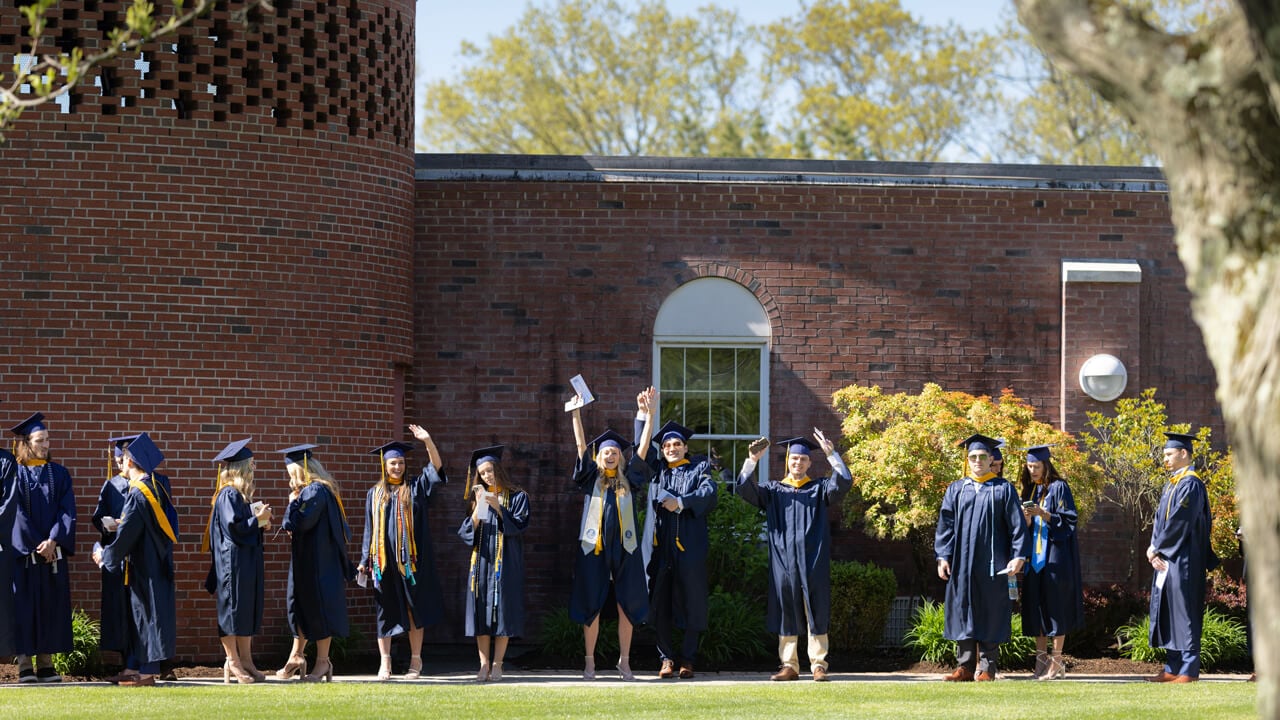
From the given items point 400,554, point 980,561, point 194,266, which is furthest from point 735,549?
point 194,266

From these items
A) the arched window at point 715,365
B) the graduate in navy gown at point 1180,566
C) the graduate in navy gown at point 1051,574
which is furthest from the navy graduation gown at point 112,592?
the graduate in navy gown at point 1180,566

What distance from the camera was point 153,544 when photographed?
38.6 ft

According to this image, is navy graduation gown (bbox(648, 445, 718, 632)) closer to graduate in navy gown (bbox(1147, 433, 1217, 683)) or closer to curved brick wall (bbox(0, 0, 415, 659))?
curved brick wall (bbox(0, 0, 415, 659))

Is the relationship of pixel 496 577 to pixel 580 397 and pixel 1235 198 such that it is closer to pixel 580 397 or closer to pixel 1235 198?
pixel 580 397

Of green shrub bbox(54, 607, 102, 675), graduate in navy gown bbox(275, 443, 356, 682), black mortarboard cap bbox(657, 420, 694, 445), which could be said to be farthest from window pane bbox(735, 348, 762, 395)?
green shrub bbox(54, 607, 102, 675)

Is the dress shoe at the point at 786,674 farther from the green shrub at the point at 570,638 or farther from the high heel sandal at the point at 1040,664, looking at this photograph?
the high heel sandal at the point at 1040,664

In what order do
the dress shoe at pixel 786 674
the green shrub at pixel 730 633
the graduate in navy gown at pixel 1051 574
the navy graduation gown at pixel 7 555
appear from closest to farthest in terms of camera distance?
1. the navy graduation gown at pixel 7 555
2. the dress shoe at pixel 786 674
3. the graduate in navy gown at pixel 1051 574
4. the green shrub at pixel 730 633

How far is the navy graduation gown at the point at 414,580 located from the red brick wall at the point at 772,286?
78.6 inches

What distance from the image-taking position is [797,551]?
1272cm

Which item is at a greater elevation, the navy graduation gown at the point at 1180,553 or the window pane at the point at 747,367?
the window pane at the point at 747,367

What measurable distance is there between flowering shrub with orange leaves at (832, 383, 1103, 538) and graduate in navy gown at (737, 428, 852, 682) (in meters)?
1.17

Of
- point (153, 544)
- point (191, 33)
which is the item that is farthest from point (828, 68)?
point (153, 544)

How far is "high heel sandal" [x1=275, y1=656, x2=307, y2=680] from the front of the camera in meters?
12.2

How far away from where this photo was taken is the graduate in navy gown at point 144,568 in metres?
11.6
